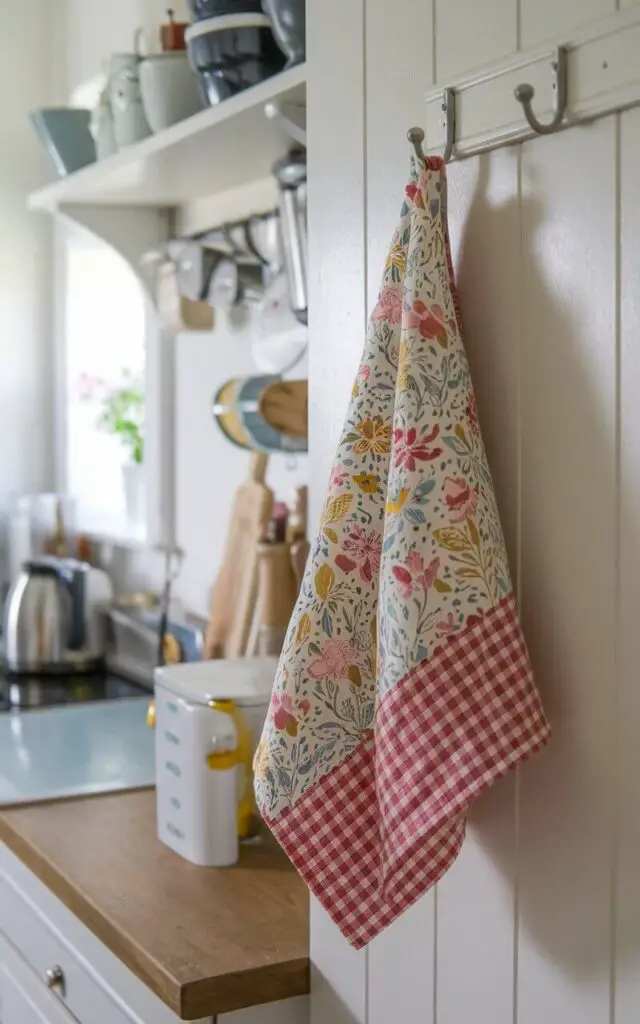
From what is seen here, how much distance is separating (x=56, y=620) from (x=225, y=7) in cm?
143

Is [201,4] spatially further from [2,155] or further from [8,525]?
[8,525]

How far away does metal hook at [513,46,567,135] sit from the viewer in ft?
3.06

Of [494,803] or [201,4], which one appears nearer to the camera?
[494,803]

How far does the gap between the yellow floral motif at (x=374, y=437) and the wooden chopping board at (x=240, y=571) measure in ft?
3.35

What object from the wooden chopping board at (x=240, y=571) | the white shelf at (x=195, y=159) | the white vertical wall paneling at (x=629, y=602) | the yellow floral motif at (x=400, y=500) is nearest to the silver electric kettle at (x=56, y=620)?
the wooden chopping board at (x=240, y=571)

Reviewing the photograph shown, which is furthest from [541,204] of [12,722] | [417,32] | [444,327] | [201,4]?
[12,722]

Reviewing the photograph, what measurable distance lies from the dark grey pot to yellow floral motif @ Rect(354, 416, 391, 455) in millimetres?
706

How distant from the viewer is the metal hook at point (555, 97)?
3.06ft

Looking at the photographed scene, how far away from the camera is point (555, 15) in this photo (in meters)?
0.95

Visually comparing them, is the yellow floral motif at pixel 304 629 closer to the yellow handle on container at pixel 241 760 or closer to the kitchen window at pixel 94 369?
→ the yellow handle on container at pixel 241 760

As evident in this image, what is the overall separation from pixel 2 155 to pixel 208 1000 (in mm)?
2361

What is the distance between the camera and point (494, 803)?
1074 mm

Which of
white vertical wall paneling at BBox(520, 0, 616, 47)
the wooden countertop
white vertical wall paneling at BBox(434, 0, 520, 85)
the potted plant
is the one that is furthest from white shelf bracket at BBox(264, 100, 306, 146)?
the potted plant

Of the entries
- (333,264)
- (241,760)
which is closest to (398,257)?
(333,264)
